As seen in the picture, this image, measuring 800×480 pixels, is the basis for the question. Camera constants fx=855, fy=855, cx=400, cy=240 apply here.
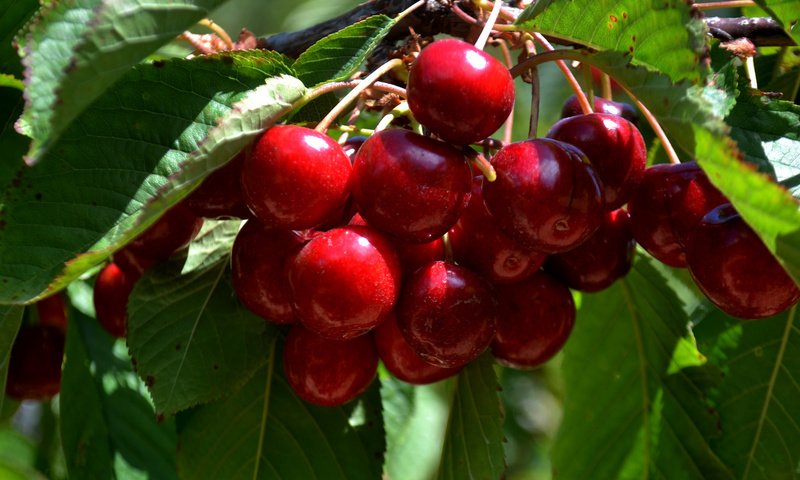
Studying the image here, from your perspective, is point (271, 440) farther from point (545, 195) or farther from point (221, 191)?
point (545, 195)

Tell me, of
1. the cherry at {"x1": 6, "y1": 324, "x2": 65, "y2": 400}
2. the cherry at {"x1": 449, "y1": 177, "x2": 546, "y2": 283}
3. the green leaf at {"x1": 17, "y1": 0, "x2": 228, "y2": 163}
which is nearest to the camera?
the green leaf at {"x1": 17, "y1": 0, "x2": 228, "y2": 163}

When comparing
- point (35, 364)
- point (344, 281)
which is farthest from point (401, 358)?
point (35, 364)

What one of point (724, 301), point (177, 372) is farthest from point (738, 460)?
point (177, 372)

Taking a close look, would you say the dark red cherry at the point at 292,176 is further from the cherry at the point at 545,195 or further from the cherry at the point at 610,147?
the cherry at the point at 610,147

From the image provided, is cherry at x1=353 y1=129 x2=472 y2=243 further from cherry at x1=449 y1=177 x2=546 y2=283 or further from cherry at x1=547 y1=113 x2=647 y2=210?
cherry at x1=547 y1=113 x2=647 y2=210

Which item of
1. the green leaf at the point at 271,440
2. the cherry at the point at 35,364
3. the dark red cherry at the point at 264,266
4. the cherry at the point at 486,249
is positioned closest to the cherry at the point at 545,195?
the cherry at the point at 486,249

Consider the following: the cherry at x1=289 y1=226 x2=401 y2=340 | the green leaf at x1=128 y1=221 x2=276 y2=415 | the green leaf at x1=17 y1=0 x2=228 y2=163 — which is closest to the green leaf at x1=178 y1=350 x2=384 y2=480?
the green leaf at x1=128 y1=221 x2=276 y2=415
